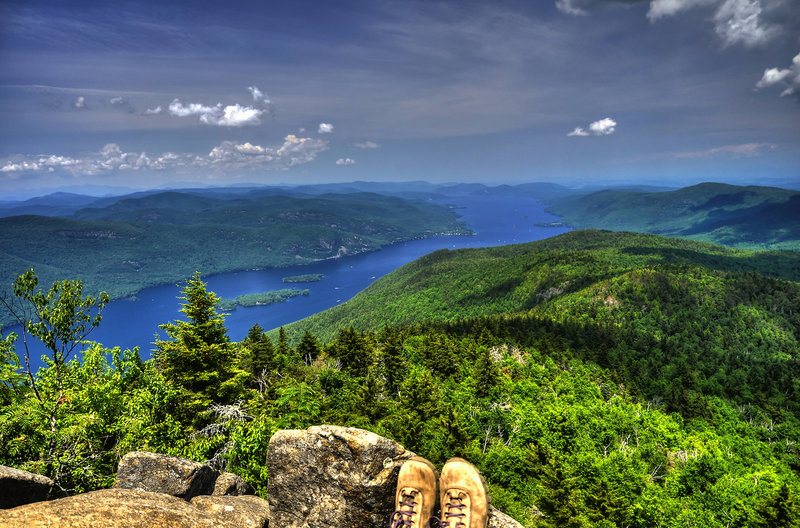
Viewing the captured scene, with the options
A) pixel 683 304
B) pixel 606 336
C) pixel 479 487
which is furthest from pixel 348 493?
pixel 683 304

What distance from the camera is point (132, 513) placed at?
791 centimetres

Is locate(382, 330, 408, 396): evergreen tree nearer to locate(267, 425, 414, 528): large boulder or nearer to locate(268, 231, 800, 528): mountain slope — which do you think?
locate(268, 231, 800, 528): mountain slope

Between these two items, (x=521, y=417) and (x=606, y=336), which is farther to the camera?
(x=606, y=336)

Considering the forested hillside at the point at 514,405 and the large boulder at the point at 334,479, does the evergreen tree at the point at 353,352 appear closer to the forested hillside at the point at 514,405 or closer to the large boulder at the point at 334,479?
the forested hillside at the point at 514,405

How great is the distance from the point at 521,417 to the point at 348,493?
130ft

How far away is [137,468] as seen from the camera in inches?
438

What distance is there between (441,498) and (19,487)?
1064cm

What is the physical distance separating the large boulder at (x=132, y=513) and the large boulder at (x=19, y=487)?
76.3 inches

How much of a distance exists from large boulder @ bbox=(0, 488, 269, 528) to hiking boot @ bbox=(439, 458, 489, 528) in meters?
5.18

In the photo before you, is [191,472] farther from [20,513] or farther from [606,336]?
[606,336]

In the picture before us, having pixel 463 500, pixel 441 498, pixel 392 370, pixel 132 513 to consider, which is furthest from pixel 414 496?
pixel 392 370

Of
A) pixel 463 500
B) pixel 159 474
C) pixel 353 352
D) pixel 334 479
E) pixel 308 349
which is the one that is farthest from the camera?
pixel 308 349

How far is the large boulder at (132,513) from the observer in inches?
277

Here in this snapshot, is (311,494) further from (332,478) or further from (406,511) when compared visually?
(406,511)
